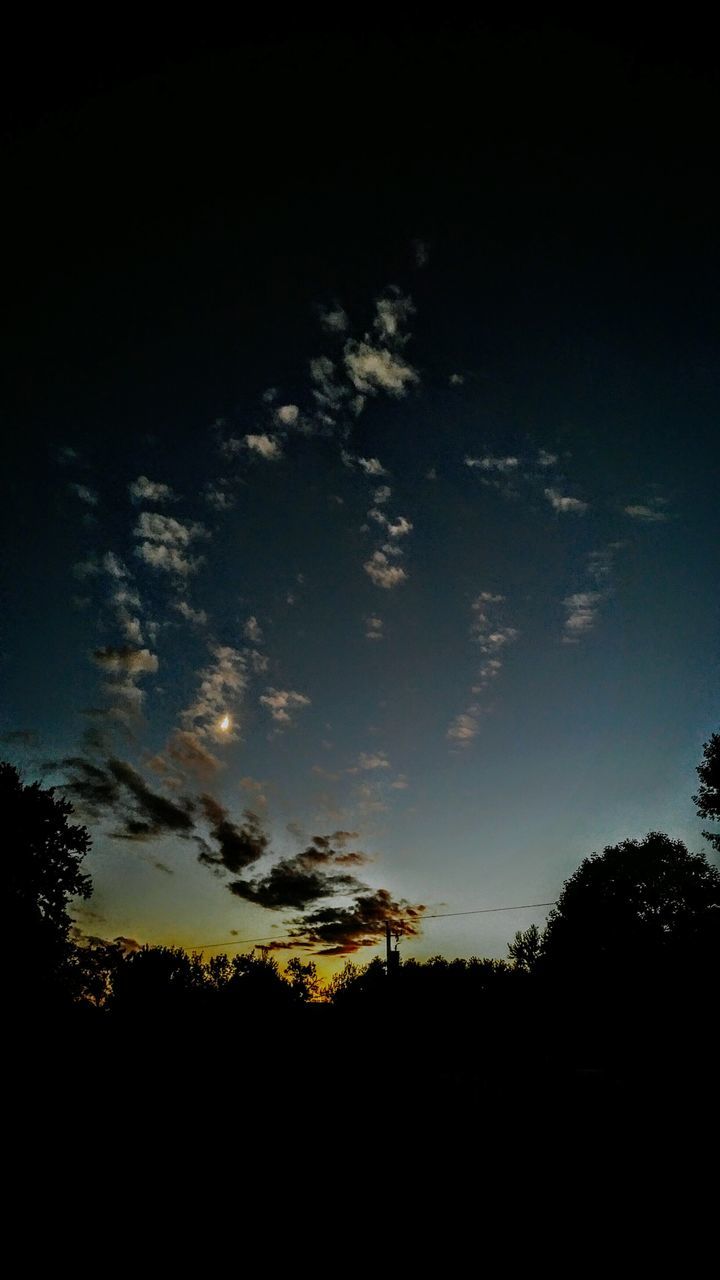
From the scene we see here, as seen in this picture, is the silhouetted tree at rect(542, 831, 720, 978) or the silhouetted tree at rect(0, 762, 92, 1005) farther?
the silhouetted tree at rect(542, 831, 720, 978)

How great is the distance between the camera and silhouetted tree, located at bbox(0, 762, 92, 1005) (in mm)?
28484

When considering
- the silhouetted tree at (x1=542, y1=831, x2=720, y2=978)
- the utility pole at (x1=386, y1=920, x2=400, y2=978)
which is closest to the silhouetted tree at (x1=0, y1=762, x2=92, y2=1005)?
the utility pole at (x1=386, y1=920, x2=400, y2=978)

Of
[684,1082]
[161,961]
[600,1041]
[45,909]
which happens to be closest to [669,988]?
[600,1041]

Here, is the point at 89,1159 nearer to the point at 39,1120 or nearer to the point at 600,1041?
the point at 39,1120

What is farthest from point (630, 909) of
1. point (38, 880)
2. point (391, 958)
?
point (38, 880)

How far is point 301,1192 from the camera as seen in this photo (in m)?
10.5

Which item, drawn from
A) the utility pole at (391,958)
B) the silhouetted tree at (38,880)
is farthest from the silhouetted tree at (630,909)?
the silhouetted tree at (38,880)

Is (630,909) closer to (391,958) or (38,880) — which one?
(391,958)

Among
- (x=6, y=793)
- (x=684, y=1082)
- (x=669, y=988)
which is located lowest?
(x=669, y=988)

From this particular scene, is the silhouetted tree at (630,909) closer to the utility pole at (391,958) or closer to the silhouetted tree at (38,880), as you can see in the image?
the utility pole at (391,958)

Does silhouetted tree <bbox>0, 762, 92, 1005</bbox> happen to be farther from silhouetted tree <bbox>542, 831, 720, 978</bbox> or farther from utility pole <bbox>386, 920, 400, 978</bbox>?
silhouetted tree <bbox>542, 831, 720, 978</bbox>

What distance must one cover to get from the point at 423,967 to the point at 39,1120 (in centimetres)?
5864

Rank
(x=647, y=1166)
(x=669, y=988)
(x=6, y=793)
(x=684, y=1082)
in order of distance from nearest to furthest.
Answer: (x=647, y=1166), (x=684, y=1082), (x=6, y=793), (x=669, y=988)

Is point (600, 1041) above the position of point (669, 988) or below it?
below
